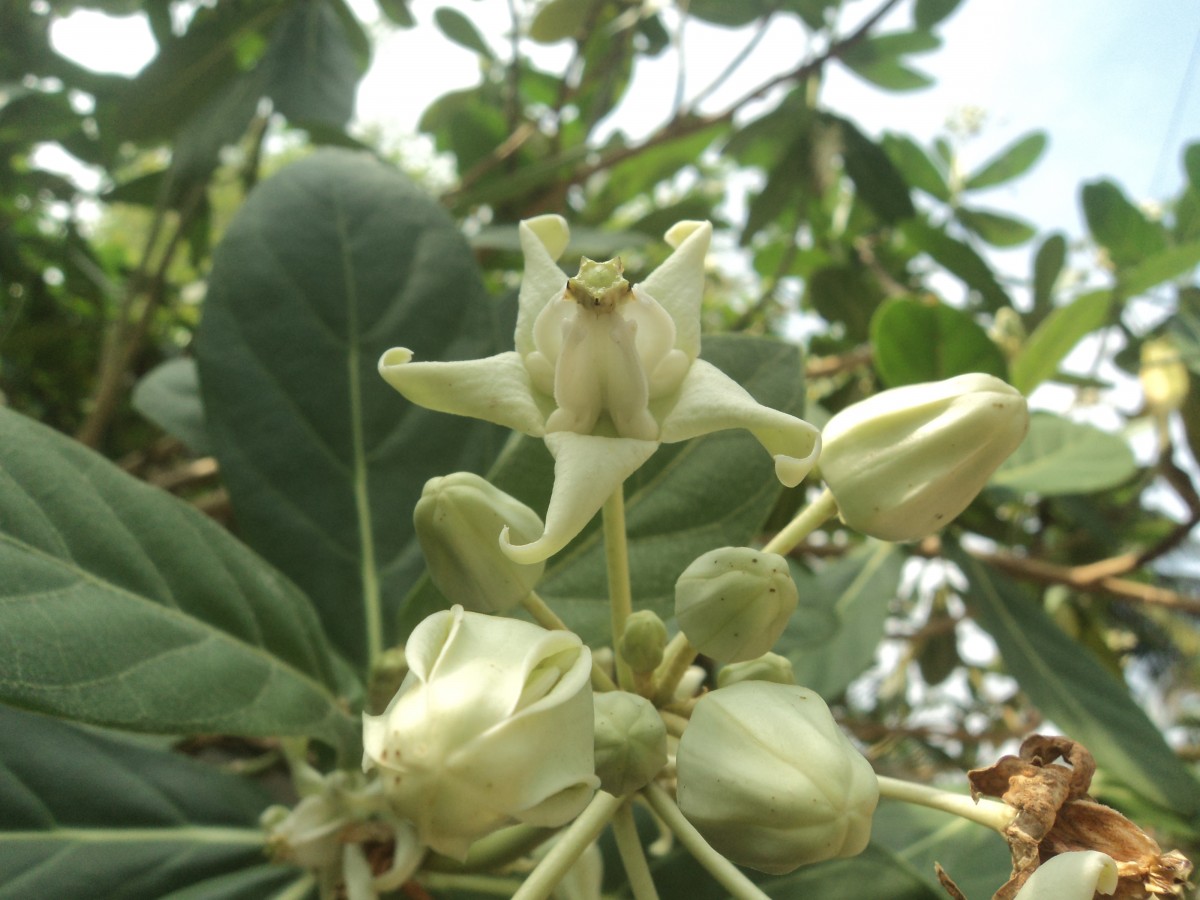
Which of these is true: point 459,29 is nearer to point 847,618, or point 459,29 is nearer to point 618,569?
point 847,618

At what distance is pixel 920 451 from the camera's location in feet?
2.73

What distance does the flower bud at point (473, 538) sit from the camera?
79cm

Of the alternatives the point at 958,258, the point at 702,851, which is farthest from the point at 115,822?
the point at 958,258

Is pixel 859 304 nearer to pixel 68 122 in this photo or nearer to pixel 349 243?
pixel 349 243

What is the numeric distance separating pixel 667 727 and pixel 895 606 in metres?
2.56

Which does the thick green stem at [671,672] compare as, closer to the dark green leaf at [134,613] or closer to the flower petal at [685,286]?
the flower petal at [685,286]

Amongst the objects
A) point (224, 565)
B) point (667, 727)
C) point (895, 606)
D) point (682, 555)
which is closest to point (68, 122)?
point (224, 565)

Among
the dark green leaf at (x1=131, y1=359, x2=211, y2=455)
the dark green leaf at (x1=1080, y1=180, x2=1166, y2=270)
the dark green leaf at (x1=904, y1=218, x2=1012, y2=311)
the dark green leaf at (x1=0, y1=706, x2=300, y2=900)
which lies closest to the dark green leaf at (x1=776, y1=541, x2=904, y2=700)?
the dark green leaf at (x1=904, y1=218, x2=1012, y2=311)

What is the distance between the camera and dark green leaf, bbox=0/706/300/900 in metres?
0.91

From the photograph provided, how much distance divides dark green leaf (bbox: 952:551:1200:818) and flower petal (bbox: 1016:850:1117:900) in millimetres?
917

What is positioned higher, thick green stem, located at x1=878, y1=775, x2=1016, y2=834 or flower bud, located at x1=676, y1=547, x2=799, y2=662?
flower bud, located at x1=676, y1=547, x2=799, y2=662

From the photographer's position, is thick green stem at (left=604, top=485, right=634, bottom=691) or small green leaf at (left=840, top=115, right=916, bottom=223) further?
small green leaf at (left=840, top=115, right=916, bottom=223)

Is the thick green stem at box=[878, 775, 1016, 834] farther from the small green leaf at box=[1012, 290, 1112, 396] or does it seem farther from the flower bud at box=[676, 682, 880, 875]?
the small green leaf at box=[1012, 290, 1112, 396]

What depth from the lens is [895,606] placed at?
10.6 feet
